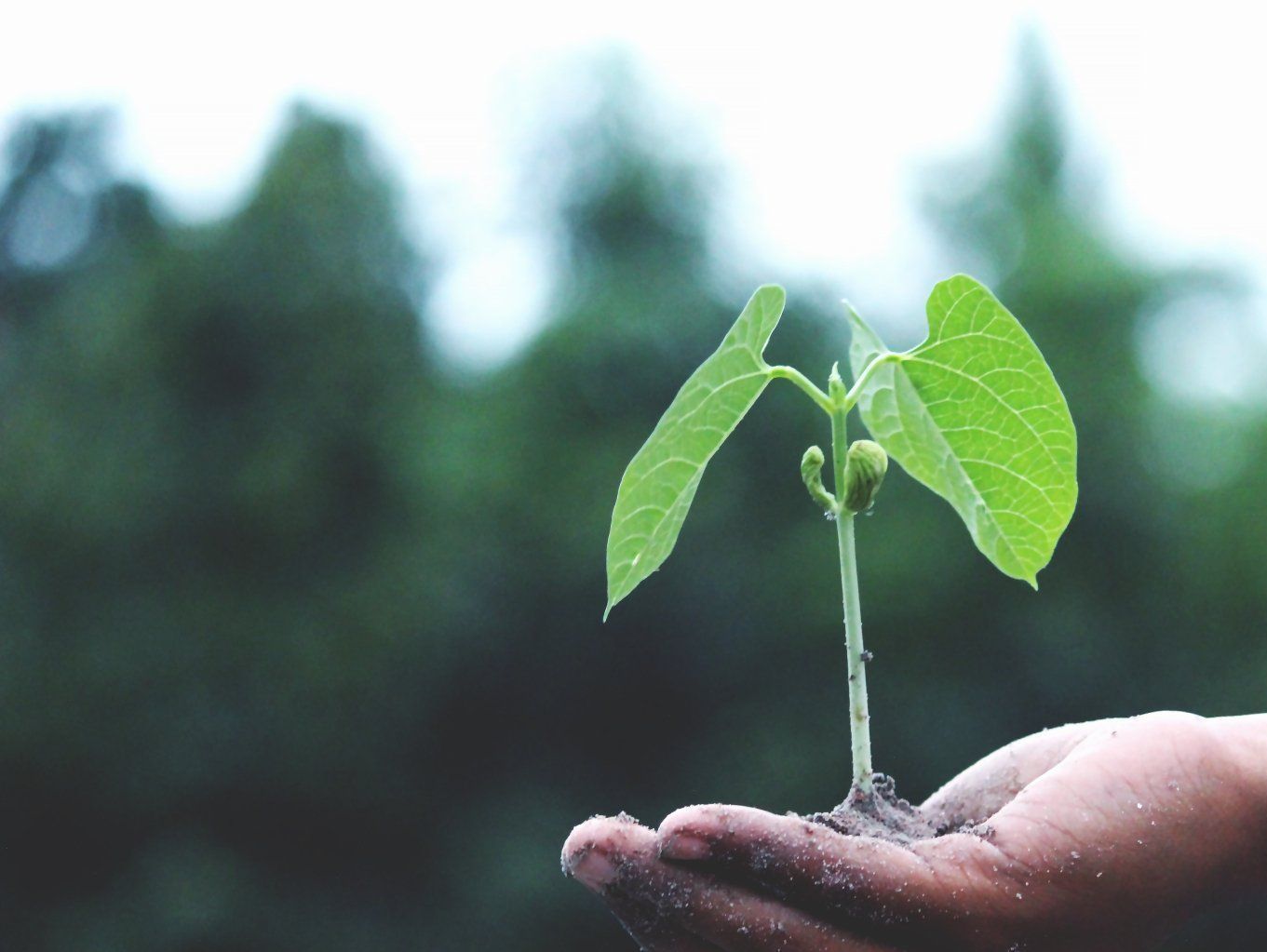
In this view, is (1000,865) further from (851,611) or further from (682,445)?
(682,445)

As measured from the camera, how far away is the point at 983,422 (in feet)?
4.51

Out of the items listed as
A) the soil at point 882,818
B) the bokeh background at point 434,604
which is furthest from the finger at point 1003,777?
the bokeh background at point 434,604

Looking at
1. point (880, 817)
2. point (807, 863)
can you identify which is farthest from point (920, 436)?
point (807, 863)

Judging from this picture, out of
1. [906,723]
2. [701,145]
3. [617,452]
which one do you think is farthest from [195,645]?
[701,145]

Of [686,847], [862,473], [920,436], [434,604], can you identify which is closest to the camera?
[686,847]

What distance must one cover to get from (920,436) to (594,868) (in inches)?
24.5

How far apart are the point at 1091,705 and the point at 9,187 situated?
8.80m

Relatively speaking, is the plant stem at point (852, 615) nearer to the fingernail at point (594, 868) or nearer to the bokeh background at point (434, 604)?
the fingernail at point (594, 868)

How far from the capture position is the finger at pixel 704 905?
107cm

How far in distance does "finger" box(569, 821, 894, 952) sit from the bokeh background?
22.6ft

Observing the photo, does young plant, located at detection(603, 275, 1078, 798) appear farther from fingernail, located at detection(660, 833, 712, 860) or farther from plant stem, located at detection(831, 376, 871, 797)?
fingernail, located at detection(660, 833, 712, 860)

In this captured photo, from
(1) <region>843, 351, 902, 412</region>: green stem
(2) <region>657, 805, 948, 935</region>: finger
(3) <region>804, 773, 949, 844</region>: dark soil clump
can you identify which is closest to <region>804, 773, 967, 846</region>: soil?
(3) <region>804, 773, 949, 844</region>: dark soil clump

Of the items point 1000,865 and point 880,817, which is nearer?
point 1000,865

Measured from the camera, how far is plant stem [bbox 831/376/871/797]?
130cm
